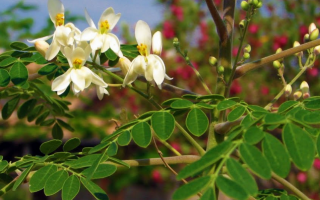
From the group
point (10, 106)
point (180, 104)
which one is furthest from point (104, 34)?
point (10, 106)

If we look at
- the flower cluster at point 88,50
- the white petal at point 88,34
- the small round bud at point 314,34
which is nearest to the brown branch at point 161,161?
the flower cluster at point 88,50

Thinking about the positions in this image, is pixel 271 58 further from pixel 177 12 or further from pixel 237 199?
pixel 177 12

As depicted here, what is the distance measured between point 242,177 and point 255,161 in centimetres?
5

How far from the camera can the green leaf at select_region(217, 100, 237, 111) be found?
976 mm

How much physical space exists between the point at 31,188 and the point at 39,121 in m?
0.76

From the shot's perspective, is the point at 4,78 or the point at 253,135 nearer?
the point at 253,135

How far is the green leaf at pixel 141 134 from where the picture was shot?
0.92 meters

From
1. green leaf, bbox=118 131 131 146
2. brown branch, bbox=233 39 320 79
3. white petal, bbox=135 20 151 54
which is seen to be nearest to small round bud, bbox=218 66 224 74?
brown branch, bbox=233 39 320 79

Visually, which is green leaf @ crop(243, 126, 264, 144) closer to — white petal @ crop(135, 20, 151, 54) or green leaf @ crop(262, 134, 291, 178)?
green leaf @ crop(262, 134, 291, 178)

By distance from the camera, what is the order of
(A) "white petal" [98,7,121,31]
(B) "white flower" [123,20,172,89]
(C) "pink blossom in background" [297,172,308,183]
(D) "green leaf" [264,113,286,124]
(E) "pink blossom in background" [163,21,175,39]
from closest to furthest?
(D) "green leaf" [264,113,286,124]
(B) "white flower" [123,20,172,89]
(A) "white petal" [98,7,121,31]
(C) "pink blossom in background" [297,172,308,183]
(E) "pink blossom in background" [163,21,175,39]

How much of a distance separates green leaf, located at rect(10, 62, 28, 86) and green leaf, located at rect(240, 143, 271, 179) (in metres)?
0.69

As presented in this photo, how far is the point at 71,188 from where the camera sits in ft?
3.19

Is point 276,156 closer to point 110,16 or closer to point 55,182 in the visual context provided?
point 55,182

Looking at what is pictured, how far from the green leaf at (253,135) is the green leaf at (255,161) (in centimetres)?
1
